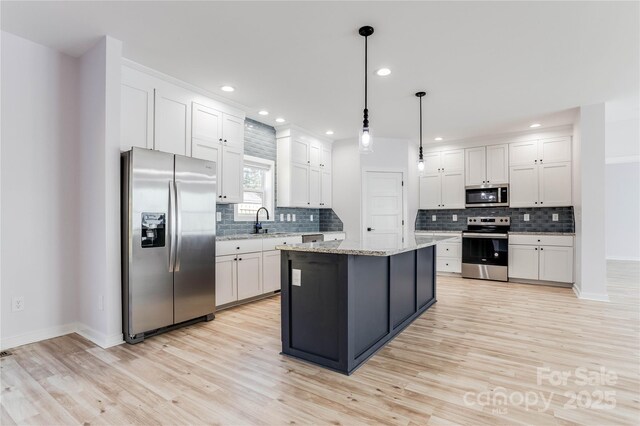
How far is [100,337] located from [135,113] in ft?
7.05

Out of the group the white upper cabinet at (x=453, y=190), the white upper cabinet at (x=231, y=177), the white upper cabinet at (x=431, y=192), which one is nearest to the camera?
the white upper cabinet at (x=231, y=177)

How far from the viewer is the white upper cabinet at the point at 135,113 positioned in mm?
3188

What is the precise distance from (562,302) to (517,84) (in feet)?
9.61

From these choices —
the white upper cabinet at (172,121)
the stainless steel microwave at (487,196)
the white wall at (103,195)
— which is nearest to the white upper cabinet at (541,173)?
the stainless steel microwave at (487,196)

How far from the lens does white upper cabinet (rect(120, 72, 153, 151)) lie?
10.5ft

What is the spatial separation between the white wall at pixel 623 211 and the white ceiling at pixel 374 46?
5295 millimetres

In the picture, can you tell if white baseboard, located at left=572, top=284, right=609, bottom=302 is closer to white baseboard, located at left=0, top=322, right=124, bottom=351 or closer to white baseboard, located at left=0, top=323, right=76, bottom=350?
white baseboard, located at left=0, top=322, right=124, bottom=351

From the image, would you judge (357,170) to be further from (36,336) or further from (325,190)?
(36,336)

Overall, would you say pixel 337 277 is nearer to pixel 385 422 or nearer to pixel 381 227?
pixel 385 422

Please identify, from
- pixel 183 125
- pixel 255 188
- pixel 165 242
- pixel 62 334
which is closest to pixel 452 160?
pixel 255 188

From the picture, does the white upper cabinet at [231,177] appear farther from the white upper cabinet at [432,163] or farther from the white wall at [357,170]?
the white upper cabinet at [432,163]

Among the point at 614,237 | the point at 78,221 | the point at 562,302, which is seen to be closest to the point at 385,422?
the point at 78,221

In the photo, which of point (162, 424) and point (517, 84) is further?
point (517, 84)

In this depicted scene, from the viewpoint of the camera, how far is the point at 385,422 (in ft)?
5.92
